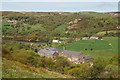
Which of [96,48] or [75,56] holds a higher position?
[96,48]

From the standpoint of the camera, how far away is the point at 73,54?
425ft

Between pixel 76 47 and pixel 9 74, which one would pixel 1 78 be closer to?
pixel 9 74

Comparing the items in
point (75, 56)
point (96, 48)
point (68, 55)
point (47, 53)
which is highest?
point (47, 53)

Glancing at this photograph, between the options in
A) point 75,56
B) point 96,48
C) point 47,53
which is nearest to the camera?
point 75,56

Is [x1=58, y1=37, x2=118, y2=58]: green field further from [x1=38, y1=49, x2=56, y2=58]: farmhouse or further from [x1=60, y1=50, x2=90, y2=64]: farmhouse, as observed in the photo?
[x1=38, y1=49, x2=56, y2=58]: farmhouse

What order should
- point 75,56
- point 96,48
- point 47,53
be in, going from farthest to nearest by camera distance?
1. point 96,48
2. point 47,53
3. point 75,56

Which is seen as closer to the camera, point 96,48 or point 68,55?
point 68,55

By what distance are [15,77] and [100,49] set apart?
117 m

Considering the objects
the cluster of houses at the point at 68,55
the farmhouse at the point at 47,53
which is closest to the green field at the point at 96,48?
the cluster of houses at the point at 68,55

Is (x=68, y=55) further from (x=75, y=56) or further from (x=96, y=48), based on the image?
(x=96, y=48)

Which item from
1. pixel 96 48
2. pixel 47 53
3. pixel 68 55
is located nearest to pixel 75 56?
pixel 68 55

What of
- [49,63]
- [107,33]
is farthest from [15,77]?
[107,33]

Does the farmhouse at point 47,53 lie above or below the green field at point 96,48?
above

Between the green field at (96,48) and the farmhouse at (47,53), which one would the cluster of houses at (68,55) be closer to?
the farmhouse at (47,53)
